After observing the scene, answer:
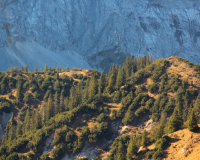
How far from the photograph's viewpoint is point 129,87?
312 feet

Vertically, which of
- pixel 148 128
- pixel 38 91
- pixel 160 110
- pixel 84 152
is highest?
pixel 38 91

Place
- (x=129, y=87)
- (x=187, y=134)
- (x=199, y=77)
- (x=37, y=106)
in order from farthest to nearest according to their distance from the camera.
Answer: (x=37, y=106) → (x=129, y=87) → (x=199, y=77) → (x=187, y=134)

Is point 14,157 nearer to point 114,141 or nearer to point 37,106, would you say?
point 114,141

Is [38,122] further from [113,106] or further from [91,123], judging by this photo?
[113,106]

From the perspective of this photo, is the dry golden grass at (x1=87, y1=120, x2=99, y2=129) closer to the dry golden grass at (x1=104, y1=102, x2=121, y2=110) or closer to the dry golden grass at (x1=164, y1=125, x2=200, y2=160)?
the dry golden grass at (x1=104, y1=102, x2=121, y2=110)

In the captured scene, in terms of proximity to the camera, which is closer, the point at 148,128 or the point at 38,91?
the point at 148,128

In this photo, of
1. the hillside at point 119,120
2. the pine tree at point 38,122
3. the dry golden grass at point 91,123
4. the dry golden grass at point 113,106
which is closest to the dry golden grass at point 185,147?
the hillside at point 119,120

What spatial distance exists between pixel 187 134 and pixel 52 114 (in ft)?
189

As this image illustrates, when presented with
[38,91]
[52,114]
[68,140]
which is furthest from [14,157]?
[38,91]

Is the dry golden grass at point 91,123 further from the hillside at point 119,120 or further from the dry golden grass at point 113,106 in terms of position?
the dry golden grass at point 113,106

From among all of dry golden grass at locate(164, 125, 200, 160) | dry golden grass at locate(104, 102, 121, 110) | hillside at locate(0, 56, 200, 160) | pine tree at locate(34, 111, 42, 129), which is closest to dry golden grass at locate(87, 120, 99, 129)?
hillside at locate(0, 56, 200, 160)

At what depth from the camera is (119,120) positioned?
81438mm

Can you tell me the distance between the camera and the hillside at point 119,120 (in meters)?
54.8

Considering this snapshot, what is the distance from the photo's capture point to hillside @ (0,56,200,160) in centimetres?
5475
